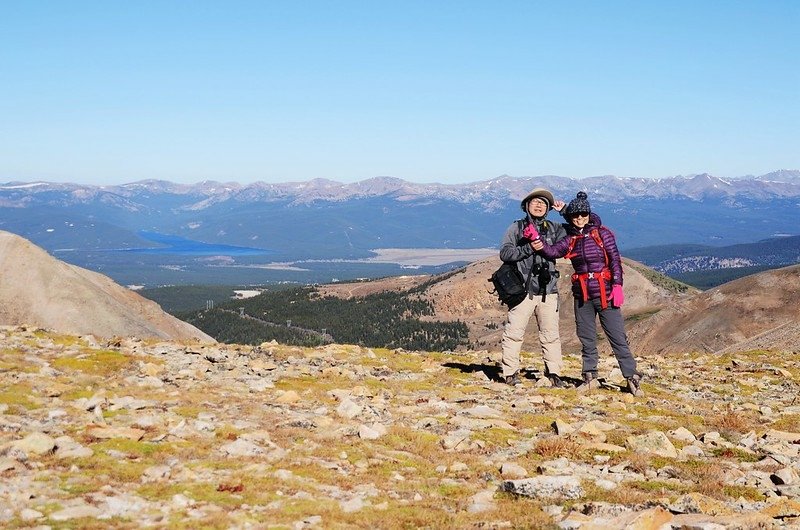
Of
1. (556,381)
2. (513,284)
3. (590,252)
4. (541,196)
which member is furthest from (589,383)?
(541,196)

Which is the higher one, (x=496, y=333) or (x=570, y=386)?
(x=570, y=386)

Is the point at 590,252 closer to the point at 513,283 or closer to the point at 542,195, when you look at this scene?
the point at 542,195

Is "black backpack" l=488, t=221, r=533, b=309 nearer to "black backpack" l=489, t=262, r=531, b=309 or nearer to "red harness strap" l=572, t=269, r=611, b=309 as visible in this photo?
"black backpack" l=489, t=262, r=531, b=309

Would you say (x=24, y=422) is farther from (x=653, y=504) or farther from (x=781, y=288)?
(x=781, y=288)

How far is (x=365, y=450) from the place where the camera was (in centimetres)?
1185

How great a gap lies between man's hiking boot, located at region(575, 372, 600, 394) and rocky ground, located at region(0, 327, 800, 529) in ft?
1.99

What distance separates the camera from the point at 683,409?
55.5 ft

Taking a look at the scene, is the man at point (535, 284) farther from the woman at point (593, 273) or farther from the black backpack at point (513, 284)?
the woman at point (593, 273)

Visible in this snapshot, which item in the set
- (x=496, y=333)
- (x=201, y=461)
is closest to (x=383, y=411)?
(x=201, y=461)

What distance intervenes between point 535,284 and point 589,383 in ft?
10.7

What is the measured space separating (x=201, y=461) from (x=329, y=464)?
197 centimetres

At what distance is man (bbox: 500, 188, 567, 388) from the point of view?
61.2ft

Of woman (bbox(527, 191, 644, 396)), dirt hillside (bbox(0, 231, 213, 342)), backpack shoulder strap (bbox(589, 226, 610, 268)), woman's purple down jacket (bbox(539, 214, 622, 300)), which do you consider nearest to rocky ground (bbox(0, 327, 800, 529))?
woman (bbox(527, 191, 644, 396))

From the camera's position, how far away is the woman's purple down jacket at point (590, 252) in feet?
59.9
